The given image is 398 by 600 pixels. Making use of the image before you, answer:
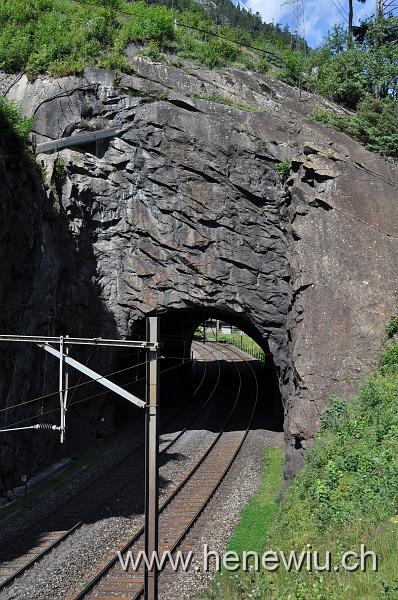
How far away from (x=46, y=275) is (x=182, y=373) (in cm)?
1974

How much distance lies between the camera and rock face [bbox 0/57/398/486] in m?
21.3

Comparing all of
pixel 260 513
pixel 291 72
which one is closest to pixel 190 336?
pixel 291 72

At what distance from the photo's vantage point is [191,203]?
23.6 m

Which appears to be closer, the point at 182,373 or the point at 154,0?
the point at 182,373

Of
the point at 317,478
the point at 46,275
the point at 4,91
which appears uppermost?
the point at 4,91

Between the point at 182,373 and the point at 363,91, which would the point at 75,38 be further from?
the point at 182,373

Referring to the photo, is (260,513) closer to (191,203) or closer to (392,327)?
(392,327)

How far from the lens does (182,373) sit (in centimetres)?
3941

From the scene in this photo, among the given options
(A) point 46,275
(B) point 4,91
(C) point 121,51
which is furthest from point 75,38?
(A) point 46,275

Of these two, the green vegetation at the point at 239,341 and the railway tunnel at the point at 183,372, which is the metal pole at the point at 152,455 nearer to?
the railway tunnel at the point at 183,372

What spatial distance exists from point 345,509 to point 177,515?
5.86 metres

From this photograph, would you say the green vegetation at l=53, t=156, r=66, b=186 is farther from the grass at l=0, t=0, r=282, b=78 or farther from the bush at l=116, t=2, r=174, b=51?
the bush at l=116, t=2, r=174, b=51

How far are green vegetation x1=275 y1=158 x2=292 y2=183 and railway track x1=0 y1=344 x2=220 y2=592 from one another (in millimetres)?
11841

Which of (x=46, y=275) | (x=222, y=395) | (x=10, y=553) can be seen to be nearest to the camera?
(x=10, y=553)
